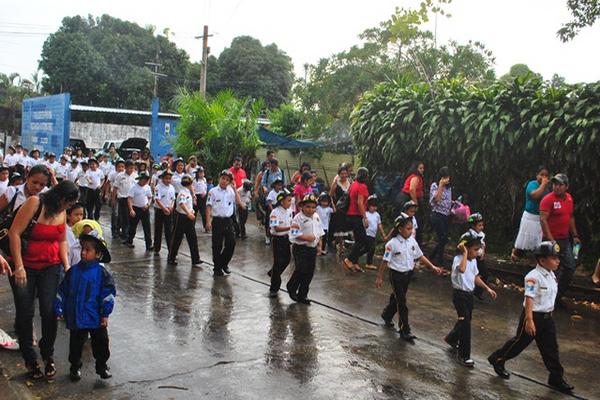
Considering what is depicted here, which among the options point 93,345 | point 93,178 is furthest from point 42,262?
point 93,178

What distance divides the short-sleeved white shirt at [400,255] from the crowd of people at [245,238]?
0.01m

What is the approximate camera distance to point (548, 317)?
5.22 m

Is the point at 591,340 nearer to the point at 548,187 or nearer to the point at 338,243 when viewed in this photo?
the point at 548,187

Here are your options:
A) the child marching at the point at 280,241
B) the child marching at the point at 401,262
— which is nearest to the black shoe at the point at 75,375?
the child marching at the point at 401,262

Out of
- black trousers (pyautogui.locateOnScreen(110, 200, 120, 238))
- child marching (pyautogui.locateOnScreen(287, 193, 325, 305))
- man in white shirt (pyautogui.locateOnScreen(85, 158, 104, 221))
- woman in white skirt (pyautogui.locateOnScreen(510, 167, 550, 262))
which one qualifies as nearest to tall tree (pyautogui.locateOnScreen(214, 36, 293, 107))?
man in white shirt (pyautogui.locateOnScreen(85, 158, 104, 221))

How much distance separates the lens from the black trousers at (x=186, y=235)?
941 cm

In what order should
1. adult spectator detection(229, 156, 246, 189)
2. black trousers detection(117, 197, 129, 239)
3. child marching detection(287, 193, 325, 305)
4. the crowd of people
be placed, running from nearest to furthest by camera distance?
the crowd of people
child marching detection(287, 193, 325, 305)
black trousers detection(117, 197, 129, 239)
adult spectator detection(229, 156, 246, 189)

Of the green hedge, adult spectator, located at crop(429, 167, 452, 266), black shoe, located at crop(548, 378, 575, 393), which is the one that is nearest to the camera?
black shoe, located at crop(548, 378, 575, 393)

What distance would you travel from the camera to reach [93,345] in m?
4.77

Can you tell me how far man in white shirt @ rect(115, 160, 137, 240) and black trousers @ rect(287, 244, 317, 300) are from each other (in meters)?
4.95

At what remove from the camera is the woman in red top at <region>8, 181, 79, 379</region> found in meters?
4.58

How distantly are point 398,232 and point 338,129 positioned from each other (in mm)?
10126

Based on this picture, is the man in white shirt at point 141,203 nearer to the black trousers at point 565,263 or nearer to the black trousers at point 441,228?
the black trousers at point 441,228

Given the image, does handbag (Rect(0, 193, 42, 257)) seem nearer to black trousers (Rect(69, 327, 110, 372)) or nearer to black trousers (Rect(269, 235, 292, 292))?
black trousers (Rect(69, 327, 110, 372))
